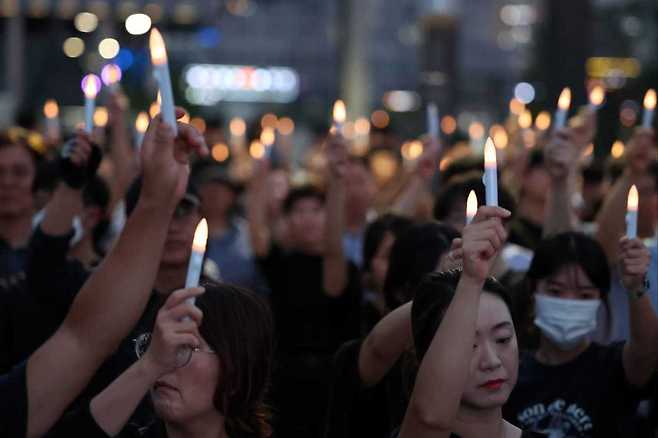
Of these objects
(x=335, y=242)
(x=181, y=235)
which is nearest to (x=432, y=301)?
(x=181, y=235)

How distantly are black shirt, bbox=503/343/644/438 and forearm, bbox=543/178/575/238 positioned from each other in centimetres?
146

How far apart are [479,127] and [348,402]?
7.04 metres

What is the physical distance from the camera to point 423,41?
15.2 metres

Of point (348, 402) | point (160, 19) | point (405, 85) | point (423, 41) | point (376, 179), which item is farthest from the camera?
point (405, 85)

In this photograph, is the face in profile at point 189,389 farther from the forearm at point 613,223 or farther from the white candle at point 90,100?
the forearm at point 613,223

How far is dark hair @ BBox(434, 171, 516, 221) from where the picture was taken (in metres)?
6.37

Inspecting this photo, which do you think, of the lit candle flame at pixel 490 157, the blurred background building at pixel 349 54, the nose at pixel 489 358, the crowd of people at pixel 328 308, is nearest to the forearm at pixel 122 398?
the crowd of people at pixel 328 308

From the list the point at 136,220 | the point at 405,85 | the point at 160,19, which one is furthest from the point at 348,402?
the point at 405,85

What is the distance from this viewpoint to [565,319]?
16.1ft

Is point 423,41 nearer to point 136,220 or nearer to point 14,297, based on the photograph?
point 14,297

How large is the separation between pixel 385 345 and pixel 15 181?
265cm

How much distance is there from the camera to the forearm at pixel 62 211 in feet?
16.2

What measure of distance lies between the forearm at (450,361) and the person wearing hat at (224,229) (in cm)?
497

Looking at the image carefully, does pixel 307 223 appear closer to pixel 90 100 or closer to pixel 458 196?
pixel 458 196
